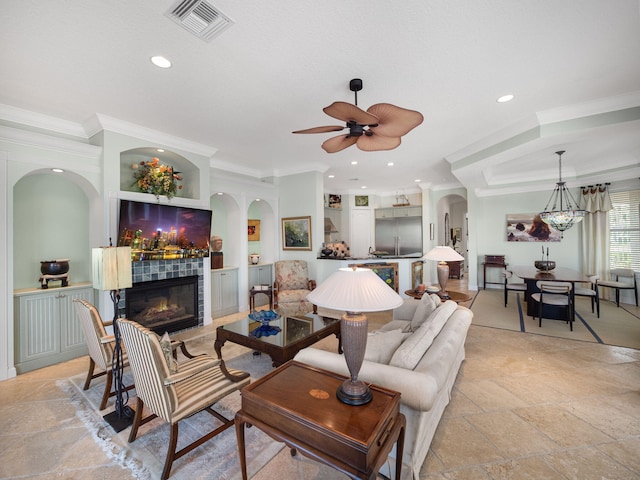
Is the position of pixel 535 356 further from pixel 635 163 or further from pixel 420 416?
pixel 635 163

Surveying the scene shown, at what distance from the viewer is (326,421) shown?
1.24 metres

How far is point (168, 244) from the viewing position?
394 cm

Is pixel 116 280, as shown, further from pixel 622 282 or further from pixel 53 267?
pixel 622 282

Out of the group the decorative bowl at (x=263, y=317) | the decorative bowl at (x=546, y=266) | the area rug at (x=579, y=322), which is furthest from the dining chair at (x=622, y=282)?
the decorative bowl at (x=263, y=317)

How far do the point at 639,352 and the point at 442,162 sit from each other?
3863 mm

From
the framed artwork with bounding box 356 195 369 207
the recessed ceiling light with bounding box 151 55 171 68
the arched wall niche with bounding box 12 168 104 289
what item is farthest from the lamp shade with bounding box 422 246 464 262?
the framed artwork with bounding box 356 195 369 207

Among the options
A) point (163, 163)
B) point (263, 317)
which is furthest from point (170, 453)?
point (163, 163)

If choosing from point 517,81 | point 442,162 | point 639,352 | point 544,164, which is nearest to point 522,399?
point 639,352

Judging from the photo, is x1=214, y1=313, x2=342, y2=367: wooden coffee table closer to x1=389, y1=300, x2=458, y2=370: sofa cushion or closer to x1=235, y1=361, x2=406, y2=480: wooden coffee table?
x1=235, y1=361, x2=406, y2=480: wooden coffee table

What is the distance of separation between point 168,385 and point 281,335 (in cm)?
126

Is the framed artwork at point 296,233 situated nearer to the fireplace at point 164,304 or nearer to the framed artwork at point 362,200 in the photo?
the fireplace at point 164,304

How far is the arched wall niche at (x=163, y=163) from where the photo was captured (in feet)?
13.0

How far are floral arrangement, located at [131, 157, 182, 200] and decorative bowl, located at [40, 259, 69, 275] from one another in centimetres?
129

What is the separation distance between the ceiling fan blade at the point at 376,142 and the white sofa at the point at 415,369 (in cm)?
161
